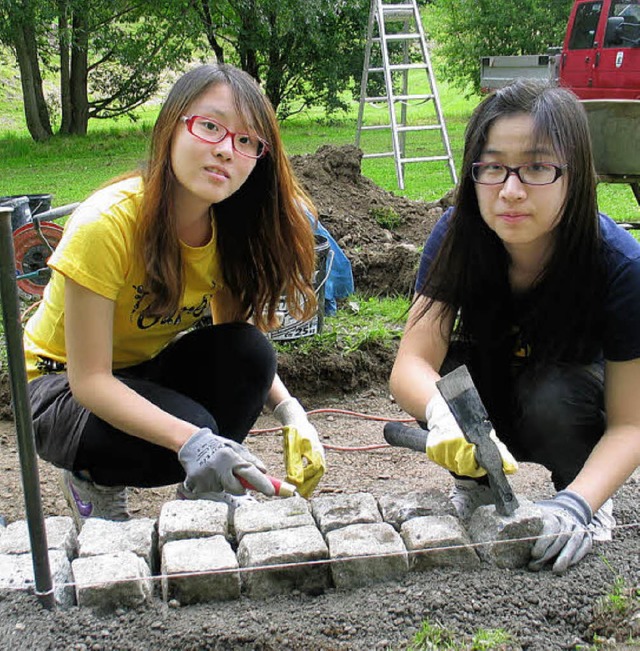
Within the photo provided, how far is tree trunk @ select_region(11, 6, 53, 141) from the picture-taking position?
1403 cm

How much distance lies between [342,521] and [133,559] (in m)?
0.51

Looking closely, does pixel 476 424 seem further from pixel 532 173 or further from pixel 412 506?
pixel 532 173

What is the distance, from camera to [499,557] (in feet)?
6.32

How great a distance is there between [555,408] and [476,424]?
1.66 feet

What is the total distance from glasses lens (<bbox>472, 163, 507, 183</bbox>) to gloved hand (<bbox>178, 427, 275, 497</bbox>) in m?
0.90

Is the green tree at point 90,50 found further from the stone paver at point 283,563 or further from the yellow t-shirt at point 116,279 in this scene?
the stone paver at point 283,563

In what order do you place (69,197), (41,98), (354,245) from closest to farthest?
(354,245) → (69,197) → (41,98)

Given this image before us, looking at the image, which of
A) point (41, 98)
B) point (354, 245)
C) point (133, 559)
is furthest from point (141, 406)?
point (41, 98)

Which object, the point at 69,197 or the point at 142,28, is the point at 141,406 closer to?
the point at 69,197

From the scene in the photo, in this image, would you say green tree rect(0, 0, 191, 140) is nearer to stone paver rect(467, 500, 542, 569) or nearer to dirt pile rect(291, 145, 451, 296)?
dirt pile rect(291, 145, 451, 296)

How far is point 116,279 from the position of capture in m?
2.07

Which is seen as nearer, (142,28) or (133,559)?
(133,559)

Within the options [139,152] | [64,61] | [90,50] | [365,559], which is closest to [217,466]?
[365,559]

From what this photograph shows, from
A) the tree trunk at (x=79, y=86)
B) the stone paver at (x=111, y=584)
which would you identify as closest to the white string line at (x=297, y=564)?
the stone paver at (x=111, y=584)
